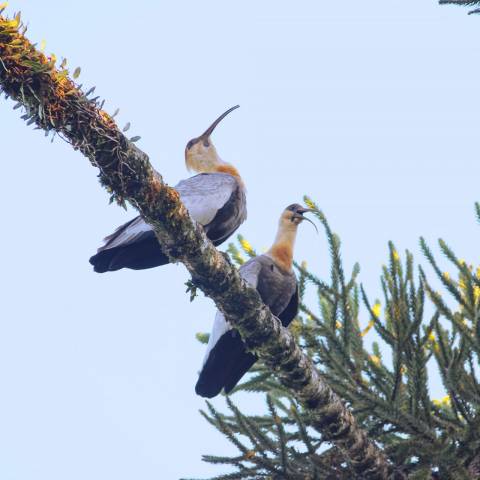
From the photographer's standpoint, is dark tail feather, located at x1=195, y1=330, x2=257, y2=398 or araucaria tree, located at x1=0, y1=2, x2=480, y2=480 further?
dark tail feather, located at x1=195, y1=330, x2=257, y2=398

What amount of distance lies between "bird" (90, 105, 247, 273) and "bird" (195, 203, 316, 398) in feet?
1.40

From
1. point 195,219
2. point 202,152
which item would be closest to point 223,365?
point 195,219

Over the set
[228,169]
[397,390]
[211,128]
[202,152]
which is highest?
[211,128]

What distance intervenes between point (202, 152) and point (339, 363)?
3.79 metres

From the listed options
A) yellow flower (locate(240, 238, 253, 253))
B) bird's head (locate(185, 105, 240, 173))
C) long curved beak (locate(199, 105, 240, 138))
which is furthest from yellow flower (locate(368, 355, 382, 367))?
long curved beak (locate(199, 105, 240, 138))

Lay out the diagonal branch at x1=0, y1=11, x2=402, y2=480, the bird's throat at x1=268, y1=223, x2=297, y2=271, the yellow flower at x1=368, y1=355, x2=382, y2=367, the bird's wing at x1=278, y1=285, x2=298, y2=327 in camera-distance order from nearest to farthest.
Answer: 1. the diagonal branch at x1=0, y1=11, x2=402, y2=480
2. the yellow flower at x1=368, y1=355, x2=382, y2=367
3. the bird's wing at x1=278, y1=285, x2=298, y2=327
4. the bird's throat at x1=268, y1=223, x2=297, y2=271

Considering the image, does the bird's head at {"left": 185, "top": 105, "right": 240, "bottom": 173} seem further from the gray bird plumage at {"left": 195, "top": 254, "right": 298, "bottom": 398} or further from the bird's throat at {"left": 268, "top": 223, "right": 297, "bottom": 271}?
the gray bird plumage at {"left": 195, "top": 254, "right": 298, "bottom": 398}

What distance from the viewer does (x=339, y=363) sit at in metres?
5.66

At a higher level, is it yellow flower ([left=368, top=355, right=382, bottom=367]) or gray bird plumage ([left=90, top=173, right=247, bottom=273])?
gray bird plumage ([left=90, top=173, right=247, bottom=273])

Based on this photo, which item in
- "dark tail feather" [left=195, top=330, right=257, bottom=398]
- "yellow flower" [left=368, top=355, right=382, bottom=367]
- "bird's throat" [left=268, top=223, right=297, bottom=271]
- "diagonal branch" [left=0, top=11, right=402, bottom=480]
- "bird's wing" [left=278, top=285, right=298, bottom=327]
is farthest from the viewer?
"bird's throat" [left=268, top=223, right=297, bottom=271]

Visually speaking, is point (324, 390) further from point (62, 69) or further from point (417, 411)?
point (62, 69)

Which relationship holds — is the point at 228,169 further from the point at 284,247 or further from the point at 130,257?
the point at 130,257

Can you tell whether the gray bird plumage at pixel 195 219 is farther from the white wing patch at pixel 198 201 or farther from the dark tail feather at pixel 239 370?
the dark tail feather at pixel 239 370

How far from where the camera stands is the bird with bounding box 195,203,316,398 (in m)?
6.34
